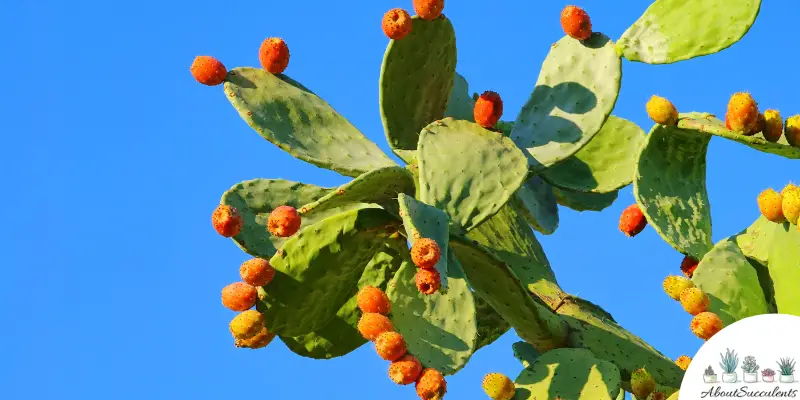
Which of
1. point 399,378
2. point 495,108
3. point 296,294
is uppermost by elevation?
point 495,108

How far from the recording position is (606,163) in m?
4.97

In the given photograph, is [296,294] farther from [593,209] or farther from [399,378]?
[593,209]

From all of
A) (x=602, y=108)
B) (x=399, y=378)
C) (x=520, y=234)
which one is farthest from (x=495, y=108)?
(x=399, y=378)

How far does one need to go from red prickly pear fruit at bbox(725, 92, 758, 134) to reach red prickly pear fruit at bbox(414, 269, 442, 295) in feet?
3.99

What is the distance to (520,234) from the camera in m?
4.91

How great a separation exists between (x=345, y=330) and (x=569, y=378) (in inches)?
31.2

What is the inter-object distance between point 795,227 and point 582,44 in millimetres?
883

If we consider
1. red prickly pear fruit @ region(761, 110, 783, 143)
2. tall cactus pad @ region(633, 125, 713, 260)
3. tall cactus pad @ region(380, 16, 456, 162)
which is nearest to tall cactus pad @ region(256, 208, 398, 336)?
tall cactus pad @ region(380, 16, 456, 162)

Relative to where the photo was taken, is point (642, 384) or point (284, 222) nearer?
point (284, 222)

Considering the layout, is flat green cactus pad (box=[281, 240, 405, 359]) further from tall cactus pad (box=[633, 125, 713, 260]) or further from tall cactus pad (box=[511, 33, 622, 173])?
tall cactus pad (box=[633, 125, 713, 260])

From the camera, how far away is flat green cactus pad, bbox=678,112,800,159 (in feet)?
14.5

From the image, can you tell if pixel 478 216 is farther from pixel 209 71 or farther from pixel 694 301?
pixel 209 71

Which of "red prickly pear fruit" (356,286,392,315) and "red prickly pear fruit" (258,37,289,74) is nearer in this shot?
"red prickly pear fruit" (356,286,392,315)

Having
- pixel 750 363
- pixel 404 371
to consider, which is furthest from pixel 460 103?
pixel 750 363
